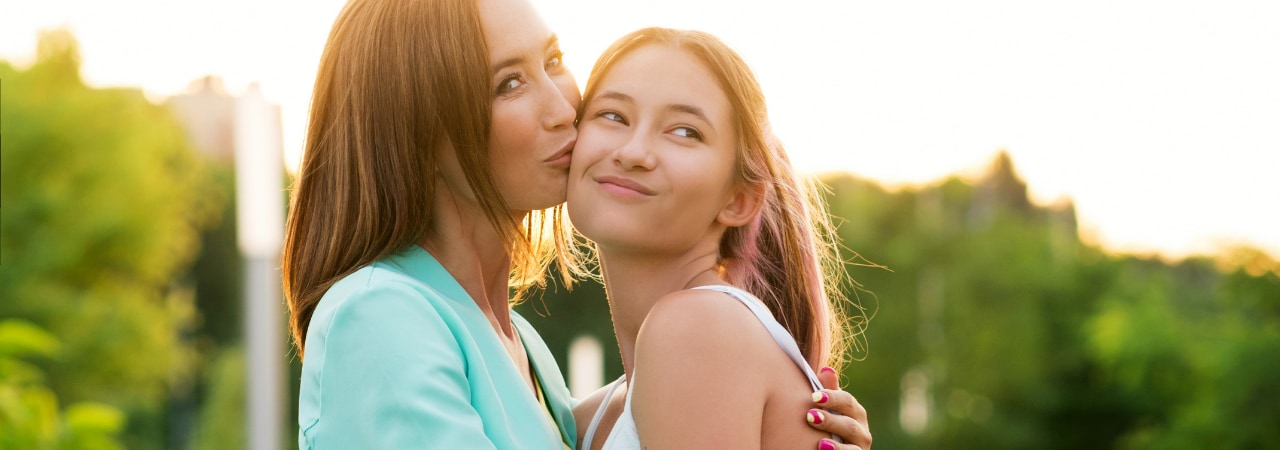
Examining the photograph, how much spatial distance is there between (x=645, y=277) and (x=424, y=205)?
449 mm

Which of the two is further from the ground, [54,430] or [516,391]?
[516,391]

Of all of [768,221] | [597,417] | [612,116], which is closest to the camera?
[612,116]

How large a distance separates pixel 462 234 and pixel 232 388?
27197mm

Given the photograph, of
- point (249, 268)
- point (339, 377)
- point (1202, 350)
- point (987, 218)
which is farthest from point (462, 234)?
point (987, 218)

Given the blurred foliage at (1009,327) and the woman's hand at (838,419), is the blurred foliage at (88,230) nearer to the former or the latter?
the blurred foliage at (1009,327)

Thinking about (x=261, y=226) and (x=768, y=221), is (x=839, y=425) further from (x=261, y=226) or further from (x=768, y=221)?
(x=261, y=226)

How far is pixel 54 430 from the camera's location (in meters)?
3.14

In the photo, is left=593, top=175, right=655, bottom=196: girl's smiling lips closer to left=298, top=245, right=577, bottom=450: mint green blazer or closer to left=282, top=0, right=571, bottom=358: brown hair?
left=282, top=0, right=571, bottom=358: brown hair

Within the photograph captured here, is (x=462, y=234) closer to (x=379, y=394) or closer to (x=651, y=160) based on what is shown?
(x=651, y=160)

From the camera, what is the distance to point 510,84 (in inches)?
94.0

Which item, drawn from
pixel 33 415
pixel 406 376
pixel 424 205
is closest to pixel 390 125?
pixel 424 205

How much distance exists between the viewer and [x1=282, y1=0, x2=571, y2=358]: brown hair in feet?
7.46

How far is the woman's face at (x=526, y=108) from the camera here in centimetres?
236

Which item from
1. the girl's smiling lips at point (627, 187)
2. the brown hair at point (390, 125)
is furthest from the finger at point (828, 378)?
the brown hair at point (390, 125)
